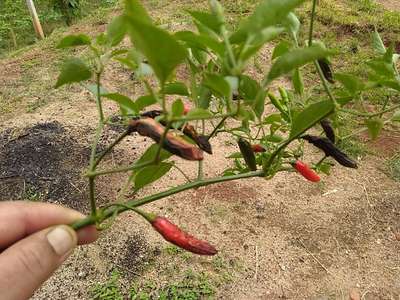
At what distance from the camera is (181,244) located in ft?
2.00

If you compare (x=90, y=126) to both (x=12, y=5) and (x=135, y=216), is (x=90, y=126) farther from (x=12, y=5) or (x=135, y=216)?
(x=12, y=5)

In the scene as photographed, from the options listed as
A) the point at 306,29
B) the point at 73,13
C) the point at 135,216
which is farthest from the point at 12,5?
the point at 135,216

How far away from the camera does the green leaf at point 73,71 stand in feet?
1.89

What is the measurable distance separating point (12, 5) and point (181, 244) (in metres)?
5.56

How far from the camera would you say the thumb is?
2.28ft

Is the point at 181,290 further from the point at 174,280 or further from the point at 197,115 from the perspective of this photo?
the point at 197,115

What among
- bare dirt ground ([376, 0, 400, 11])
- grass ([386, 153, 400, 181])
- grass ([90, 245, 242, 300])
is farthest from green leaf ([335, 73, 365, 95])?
bare dirt ground ([376, 0, 400, 11])

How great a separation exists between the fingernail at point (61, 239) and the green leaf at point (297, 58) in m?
0.38

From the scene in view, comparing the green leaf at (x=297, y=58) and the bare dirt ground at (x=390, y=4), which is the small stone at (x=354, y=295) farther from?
the bare dirt ground at (x=390, y=4)

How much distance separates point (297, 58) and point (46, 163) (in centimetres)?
196

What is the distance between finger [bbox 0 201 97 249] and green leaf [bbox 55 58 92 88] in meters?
0.38

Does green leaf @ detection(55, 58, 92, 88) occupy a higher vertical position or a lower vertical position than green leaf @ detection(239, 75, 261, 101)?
higher

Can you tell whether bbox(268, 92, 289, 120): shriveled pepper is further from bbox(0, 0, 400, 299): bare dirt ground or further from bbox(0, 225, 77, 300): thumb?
bbox(0, 0, 400, 299): bare dirt ground

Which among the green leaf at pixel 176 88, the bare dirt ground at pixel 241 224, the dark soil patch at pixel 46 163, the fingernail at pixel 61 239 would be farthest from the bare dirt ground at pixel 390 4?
the fingernail at pixel 61 239
